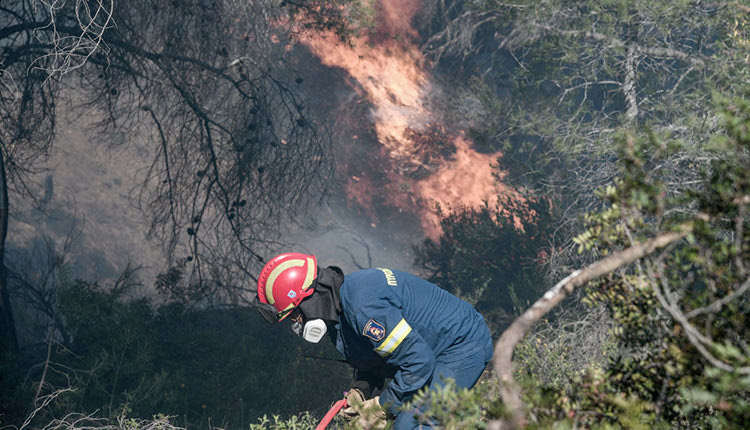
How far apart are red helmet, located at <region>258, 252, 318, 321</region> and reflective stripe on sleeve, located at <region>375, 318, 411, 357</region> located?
66 cm

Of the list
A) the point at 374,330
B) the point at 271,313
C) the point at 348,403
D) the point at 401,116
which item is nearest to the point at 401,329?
the point at 374,330

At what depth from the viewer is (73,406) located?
514 centimetres

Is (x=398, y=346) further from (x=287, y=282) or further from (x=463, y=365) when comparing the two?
(x=287, y=282)

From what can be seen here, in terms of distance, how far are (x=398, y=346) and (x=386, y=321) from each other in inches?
7.1

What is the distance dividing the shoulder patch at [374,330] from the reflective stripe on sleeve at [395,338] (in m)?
0.05

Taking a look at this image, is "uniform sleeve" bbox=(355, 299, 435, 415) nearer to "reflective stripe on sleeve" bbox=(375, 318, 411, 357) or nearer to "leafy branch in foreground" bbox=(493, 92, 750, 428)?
"reflective stripe on sleeve" bbox=(375, 318, 411, 357)

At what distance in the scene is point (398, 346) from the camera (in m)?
3.26

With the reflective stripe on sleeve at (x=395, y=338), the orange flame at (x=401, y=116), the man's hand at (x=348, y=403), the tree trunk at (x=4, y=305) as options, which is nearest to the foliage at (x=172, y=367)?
the tree trunk at (x=4, y=305)

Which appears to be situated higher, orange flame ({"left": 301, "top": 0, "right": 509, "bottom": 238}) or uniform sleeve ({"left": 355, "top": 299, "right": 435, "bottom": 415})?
orange flame ({"left": 301, "top": 0, "right": 509, "bottom": 238})

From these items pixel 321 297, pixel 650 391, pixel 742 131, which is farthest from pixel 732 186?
pixel 321 297

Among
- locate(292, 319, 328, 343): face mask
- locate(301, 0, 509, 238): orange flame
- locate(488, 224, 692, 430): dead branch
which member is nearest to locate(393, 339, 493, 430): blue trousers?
locate(292, 319, 328, 343): face mask

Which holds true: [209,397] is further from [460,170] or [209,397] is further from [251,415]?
[460,170]

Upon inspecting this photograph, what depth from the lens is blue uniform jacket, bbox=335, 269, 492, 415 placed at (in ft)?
10.7

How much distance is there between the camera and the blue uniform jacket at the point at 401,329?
3.27 metres
